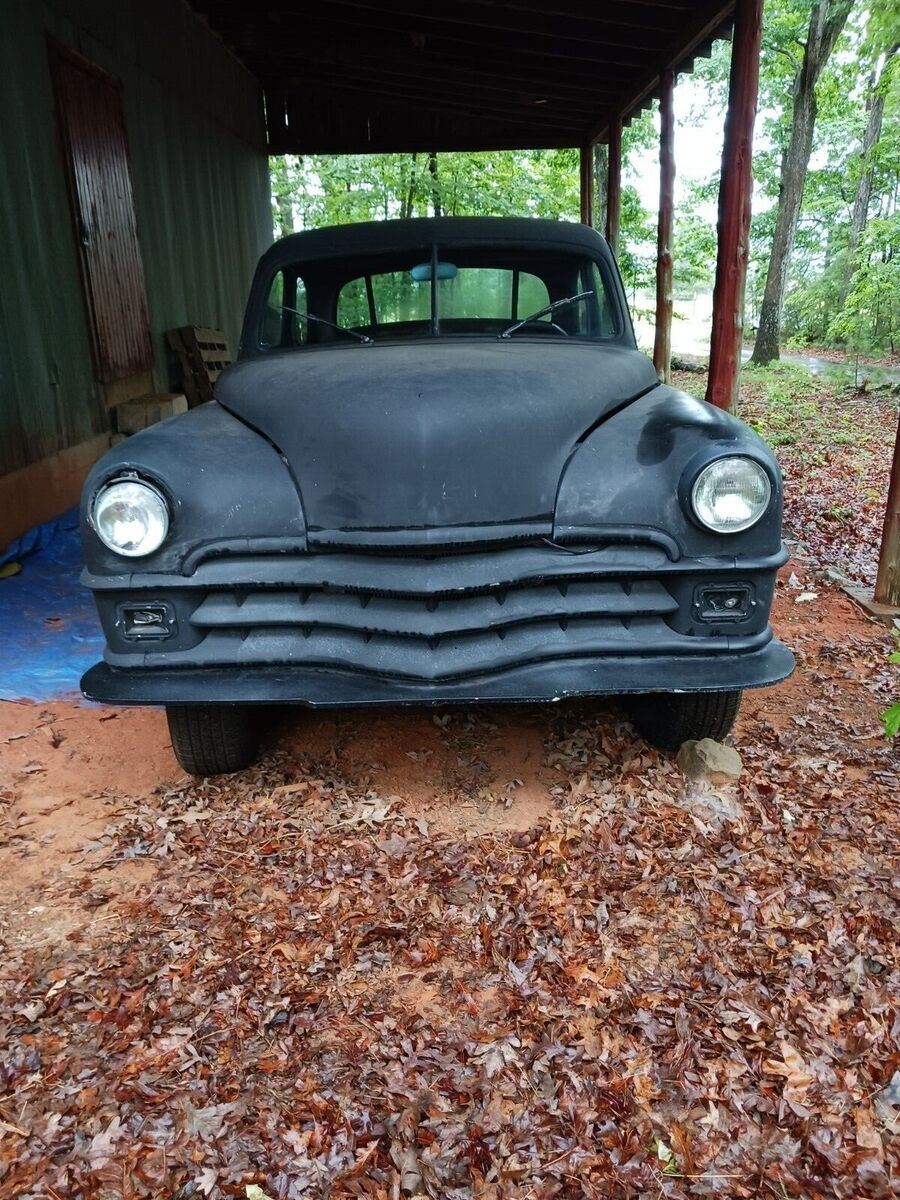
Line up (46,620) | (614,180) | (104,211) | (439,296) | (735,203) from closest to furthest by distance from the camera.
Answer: (439,296)
(46,620)
(735,203)
(104,211)
(614,180)

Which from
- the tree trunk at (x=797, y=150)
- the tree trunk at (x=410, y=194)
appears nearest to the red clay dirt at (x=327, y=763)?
the tree trunk at (x=797, y=150)

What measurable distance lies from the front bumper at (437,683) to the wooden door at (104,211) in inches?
202

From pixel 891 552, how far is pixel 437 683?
322 cm

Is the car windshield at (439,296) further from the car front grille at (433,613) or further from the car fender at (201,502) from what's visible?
the car front grille at (433,613)

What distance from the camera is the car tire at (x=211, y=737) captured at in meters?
2.85

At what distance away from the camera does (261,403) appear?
9.97 ft

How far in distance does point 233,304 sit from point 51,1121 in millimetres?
11373

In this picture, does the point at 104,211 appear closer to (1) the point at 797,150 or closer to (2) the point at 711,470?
(2) the point at 711,470

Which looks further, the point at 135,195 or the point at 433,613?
the point at 135,195

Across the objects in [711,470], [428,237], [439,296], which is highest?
[428,237]

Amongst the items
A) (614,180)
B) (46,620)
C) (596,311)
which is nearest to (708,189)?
(614,180)

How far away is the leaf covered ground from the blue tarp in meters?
0.57

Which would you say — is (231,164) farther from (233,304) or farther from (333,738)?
(333,738)

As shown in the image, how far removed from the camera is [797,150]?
15398 millimetres
